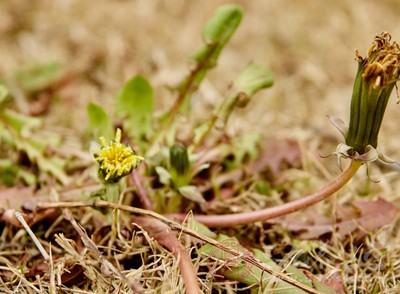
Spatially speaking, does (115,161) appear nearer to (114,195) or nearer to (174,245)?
(114,195)

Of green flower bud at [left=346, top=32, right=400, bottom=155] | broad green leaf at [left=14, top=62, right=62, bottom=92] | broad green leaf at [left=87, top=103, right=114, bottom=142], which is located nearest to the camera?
green flower bud at [left=346, top=32, right=400, bottom=155]

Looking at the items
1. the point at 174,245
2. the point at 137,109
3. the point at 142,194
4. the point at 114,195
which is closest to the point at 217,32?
the point at 137,109

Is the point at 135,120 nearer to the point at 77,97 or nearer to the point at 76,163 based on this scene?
the point at 76,163

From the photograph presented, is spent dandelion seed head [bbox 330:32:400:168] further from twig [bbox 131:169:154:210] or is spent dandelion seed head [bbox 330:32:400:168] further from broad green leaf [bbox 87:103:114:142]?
broad green leaf [bbox 87:103:114:142]

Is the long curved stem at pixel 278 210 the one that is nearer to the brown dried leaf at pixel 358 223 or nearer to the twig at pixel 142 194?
the twig at pixel 142 194

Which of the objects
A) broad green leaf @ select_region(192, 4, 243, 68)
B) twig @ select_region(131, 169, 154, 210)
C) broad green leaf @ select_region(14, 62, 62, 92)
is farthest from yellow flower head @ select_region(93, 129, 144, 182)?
broad green leaf @ select_region(14, 62, 62, 92)

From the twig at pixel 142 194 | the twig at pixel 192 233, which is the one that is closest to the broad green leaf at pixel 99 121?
the twig at pixel 142 194
